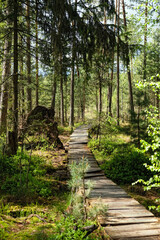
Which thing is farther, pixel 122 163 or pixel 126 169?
pixel 122 163

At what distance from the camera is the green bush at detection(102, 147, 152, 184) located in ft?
22.5

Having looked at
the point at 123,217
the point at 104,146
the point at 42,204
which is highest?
the point at 104,146

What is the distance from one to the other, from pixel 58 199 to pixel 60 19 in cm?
653

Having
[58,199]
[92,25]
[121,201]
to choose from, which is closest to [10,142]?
[58,199]

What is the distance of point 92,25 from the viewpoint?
24.6 feet

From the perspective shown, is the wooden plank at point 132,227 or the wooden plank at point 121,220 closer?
the wooden plank at point 132,227

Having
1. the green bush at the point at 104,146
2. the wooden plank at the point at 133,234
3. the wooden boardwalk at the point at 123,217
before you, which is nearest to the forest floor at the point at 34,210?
the wooden boardwalk at the point at 123,217

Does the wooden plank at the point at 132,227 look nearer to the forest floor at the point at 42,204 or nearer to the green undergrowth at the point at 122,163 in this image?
the forest floor at the point at 42,204

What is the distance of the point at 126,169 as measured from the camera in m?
7.22

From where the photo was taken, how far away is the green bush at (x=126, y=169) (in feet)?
22.5

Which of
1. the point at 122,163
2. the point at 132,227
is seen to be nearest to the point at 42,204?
the point at 132,227

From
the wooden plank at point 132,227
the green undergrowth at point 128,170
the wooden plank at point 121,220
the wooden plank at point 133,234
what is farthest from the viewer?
the green undergrowth at point 128,170

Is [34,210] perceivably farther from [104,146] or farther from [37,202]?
[104,146]

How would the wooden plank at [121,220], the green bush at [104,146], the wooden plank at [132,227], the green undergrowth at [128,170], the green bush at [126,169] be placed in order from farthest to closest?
1. the green bush at [104,146]
2. the green bush at [126,169]
3. the green undergrowth at [128,170]
4. the wooden plank at [121,220]
5. the wooden plank at [132,227]
